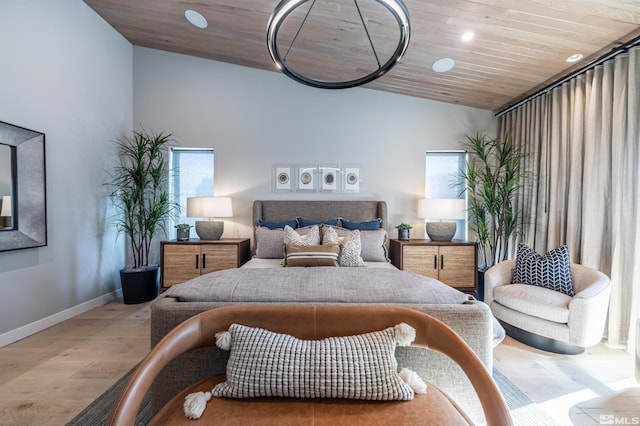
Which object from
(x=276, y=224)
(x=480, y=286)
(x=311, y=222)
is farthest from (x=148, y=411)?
(x=480, y=286)

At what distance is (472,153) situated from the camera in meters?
4.16

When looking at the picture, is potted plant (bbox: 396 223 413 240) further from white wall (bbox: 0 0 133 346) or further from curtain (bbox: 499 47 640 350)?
white wall (bbox: 0 0 133 346)

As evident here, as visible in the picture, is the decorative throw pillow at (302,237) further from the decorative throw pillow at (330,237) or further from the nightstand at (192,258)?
the nightstand at (192,258)

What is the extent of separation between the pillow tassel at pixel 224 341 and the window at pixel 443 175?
3.70m

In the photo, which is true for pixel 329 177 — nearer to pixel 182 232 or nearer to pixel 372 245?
pixel 372 245

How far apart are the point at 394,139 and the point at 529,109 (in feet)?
5.48

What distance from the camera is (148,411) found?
1.66 metres

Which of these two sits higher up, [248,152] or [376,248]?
[248,152]

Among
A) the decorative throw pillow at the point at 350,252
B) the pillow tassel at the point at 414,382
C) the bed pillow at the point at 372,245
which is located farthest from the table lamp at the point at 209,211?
the pillow tassel at the point at 414,382

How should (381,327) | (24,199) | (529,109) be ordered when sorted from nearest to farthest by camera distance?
(381,327), (24,199), (529,109)

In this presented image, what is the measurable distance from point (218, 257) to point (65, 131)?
84.2 inches

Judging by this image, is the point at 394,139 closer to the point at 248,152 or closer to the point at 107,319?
the point at 248,152

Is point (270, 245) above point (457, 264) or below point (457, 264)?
above

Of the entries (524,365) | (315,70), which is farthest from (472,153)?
(524,365)
